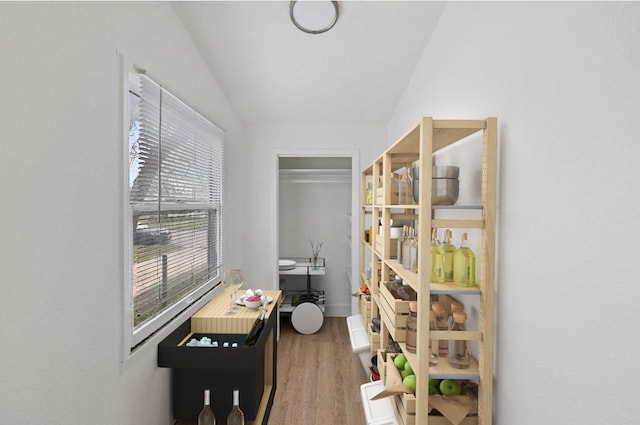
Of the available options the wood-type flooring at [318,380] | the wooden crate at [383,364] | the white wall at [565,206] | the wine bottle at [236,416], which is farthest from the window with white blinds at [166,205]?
the white wall at [565,206]

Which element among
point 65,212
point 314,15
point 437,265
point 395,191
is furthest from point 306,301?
point 65,212

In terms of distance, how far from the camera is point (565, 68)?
864 millimetres

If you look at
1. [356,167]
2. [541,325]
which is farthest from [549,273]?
[356,167]

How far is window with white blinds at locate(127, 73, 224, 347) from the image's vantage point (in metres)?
1.47

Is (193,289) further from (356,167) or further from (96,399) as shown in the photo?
(356,167)

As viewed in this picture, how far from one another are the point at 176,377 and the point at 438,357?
1.36 meters

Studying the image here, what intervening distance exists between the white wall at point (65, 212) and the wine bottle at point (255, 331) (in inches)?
19.8

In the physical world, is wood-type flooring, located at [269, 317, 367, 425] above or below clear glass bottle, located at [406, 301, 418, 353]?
below

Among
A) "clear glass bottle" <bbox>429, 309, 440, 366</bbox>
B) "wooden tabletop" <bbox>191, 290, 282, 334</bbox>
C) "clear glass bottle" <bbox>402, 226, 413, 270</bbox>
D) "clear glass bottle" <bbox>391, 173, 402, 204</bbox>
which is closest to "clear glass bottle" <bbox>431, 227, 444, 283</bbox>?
"clear glass bottle" <bbox>429, 309, 440, 366</bbox>

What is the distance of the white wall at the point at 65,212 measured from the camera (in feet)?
2.71

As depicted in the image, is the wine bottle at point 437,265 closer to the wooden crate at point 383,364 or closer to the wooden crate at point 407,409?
the wooden crate at point 407,409

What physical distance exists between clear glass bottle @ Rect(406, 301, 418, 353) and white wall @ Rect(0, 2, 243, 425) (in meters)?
1.17

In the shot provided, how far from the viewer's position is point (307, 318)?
154 inches

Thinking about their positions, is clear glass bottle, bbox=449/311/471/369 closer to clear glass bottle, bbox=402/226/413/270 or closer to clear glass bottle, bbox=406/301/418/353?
clear glass bottle, bbox=406/301/418/353
